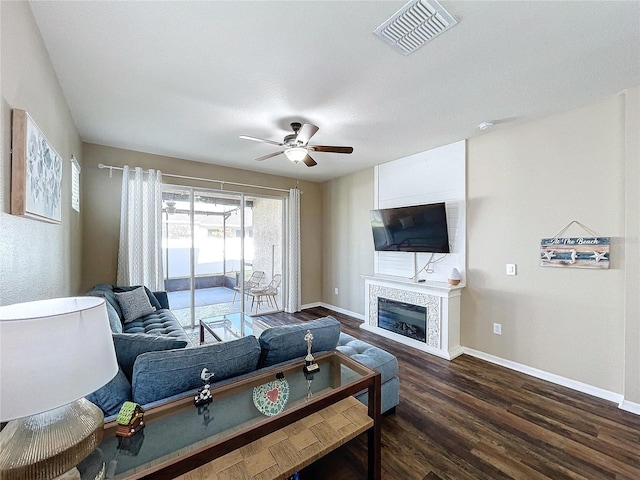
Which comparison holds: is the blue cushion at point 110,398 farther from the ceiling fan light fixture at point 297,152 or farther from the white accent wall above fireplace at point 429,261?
the white accent wall above fireplace at point 429,261

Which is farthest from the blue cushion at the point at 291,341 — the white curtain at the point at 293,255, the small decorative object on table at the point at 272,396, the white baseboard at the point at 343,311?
the white curtain at the point at 293,255

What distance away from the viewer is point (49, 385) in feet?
2.47

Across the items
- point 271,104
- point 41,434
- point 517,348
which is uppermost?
point 271,104

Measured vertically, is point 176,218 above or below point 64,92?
below

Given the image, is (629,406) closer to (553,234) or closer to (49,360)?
(553,234)

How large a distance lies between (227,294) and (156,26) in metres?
4.07

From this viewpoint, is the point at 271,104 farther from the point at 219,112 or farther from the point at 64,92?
the point at 64,92

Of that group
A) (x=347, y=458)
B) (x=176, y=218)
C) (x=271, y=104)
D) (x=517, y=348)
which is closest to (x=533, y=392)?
(x=517, y=348)

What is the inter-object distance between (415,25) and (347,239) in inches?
152

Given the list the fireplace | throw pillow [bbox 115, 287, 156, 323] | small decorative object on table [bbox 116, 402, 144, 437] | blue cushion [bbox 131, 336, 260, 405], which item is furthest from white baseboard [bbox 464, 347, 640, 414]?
throw pillow [bbox 115, 287, 156, 323]

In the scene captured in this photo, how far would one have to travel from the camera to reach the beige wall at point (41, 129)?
1.19 meters

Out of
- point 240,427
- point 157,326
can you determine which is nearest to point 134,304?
point 157,326

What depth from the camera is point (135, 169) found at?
12.4 feet

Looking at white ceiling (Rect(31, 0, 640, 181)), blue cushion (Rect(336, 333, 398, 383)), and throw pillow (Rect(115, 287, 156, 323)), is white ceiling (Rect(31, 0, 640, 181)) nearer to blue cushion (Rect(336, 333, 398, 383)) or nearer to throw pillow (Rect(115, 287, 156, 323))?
throw pillow (Rect(115, 287, 156, 323))
